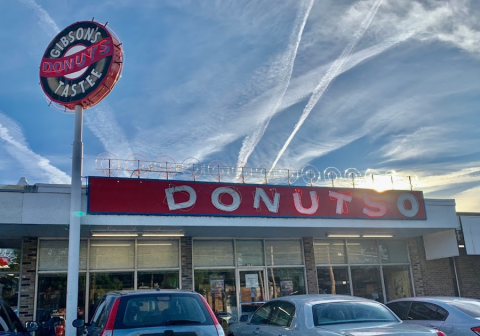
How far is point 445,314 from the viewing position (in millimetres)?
9055

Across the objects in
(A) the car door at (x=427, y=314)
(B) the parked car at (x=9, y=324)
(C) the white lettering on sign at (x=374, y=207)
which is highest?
(C) the white lettering on sign at (x=374, y=207)

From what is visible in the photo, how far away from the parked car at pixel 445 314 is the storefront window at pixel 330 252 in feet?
21.5

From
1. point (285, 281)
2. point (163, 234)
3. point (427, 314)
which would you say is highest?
point (163, 234)

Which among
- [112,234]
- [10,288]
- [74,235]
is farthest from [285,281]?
[10,288]

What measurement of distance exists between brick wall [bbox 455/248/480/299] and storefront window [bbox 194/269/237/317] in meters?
8.56

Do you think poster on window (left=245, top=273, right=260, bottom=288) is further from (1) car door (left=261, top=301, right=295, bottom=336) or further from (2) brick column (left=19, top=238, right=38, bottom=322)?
(1) car door (left=261, top=301, right=295, bottom=336)

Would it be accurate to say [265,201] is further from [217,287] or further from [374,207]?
[374,207]

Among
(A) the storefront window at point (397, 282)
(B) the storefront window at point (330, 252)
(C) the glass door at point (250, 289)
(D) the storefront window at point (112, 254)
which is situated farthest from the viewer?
(A) the storefront window at point (397, 282)

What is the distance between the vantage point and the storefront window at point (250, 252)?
623 inches

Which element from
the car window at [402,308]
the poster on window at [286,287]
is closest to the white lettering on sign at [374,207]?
the poster on window at [286,287]

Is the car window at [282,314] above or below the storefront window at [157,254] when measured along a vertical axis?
below

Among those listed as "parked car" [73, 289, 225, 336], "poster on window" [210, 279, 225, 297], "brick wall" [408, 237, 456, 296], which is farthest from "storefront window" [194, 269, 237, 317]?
"parked car" [73, 289, 225, 336]

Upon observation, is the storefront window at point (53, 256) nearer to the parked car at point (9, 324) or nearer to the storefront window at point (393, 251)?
the parked car at point (9, 324)

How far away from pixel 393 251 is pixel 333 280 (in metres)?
2.86
